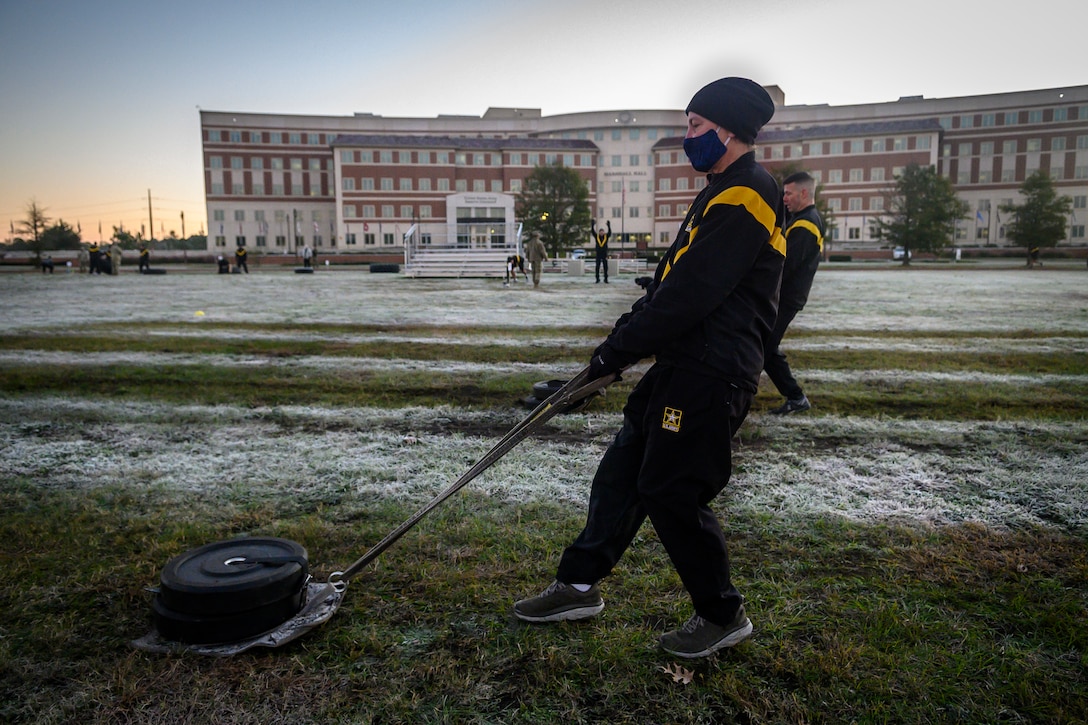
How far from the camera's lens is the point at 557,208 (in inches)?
3179

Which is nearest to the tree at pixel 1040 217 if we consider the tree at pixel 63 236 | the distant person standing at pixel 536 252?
the distant person standing at pixel 536 252

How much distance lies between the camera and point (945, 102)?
103 m

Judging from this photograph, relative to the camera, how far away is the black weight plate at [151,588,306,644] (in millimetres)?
2932

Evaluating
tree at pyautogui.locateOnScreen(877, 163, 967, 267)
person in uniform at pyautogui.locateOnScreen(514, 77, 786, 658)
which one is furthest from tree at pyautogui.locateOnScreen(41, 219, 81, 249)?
person in uniform at pyautogui.locateOnScreen(514, 77, 786, 658)

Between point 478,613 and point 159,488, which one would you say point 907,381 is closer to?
point 478,613

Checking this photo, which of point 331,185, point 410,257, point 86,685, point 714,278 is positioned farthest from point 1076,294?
point 331,185

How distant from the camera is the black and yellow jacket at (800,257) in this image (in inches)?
265

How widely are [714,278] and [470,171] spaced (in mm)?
105692

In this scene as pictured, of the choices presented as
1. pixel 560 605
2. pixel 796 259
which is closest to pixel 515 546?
pixel 560 605

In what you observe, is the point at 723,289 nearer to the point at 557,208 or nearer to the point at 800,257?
the point at 800,257

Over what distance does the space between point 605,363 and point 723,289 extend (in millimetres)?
526

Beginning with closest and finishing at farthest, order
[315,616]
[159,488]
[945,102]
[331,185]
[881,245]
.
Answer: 1. [315,616]
2. [159,488]
3. [881,245]
4. [945,102]
5. [331,185]

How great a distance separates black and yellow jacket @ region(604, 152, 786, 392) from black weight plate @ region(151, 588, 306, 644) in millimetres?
1774

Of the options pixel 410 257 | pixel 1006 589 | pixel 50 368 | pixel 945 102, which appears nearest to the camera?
pixel 1006 589
